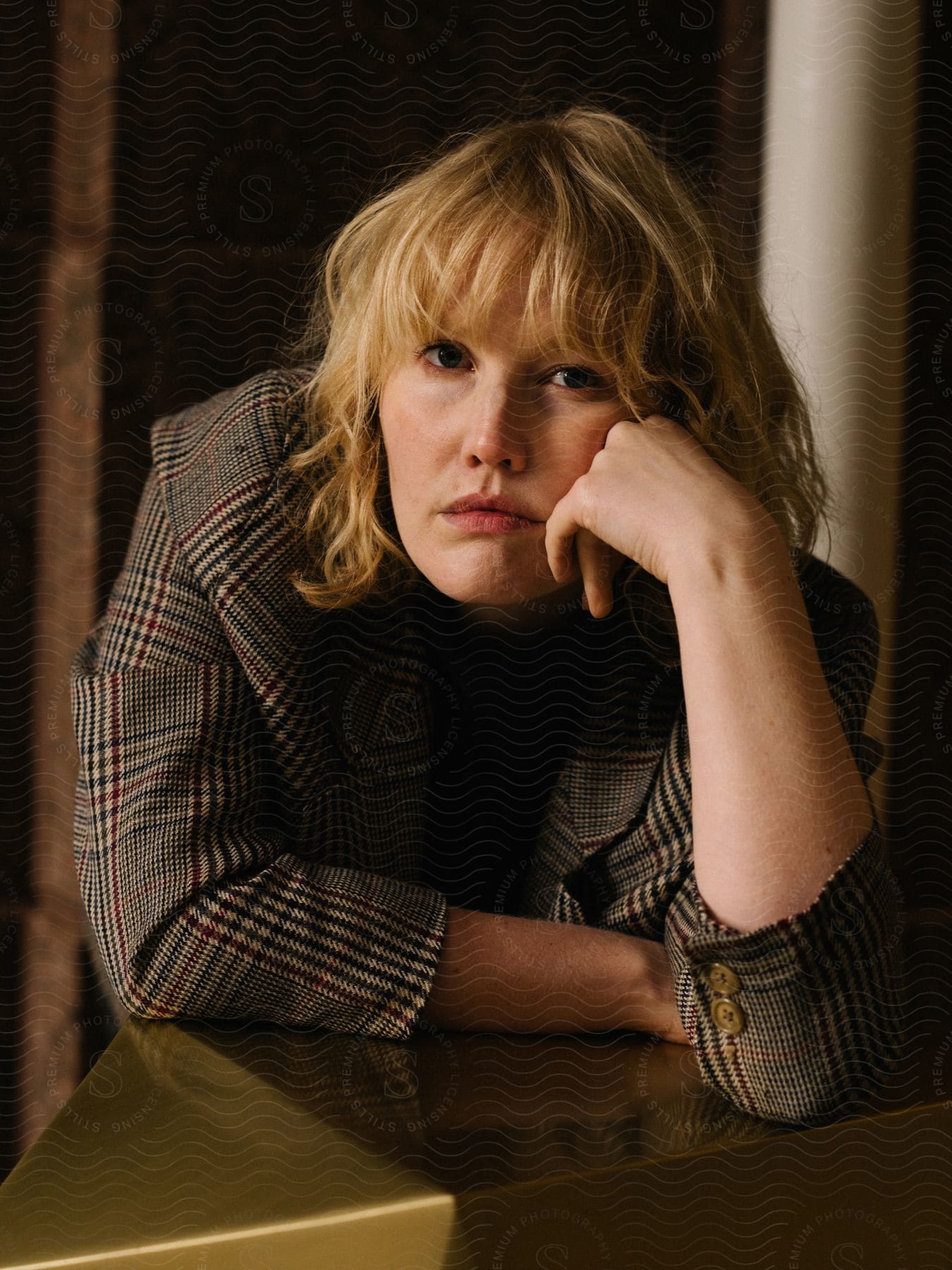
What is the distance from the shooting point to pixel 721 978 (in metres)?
0.42

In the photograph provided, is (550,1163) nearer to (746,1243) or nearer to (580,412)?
(746,1243)

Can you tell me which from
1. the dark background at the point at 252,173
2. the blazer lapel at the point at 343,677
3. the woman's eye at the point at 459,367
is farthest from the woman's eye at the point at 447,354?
the dark background at the point at 252,173

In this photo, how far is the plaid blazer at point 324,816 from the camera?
0.42m

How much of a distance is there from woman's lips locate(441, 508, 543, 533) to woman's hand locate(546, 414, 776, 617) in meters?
0.02

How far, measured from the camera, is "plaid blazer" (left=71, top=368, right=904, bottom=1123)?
42cm

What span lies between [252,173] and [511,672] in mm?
359

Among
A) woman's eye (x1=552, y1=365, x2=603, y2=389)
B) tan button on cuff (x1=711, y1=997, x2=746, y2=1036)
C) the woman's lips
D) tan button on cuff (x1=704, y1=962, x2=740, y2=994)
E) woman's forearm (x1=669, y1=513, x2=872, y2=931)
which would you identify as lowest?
tan button on cuff (x1=711, y1=997, x2=746, y2=1036)

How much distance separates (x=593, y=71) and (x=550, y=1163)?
0.63m

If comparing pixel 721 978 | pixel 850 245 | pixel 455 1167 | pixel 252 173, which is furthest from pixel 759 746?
pixel 252 173

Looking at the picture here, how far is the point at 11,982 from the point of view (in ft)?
2.36

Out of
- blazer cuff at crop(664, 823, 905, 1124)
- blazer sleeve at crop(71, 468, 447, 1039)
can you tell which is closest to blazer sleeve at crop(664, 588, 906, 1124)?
blazer cuff at crop(664, 823, 905, 1124)

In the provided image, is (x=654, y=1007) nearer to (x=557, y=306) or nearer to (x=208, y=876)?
(x=208, y=876)

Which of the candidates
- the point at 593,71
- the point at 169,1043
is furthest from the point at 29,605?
the point at 593,71

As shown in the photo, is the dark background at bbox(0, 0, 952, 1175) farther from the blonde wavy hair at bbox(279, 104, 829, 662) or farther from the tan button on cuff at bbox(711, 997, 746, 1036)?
the tan button on cuff at bbox(711, 997, 746, 1036)
